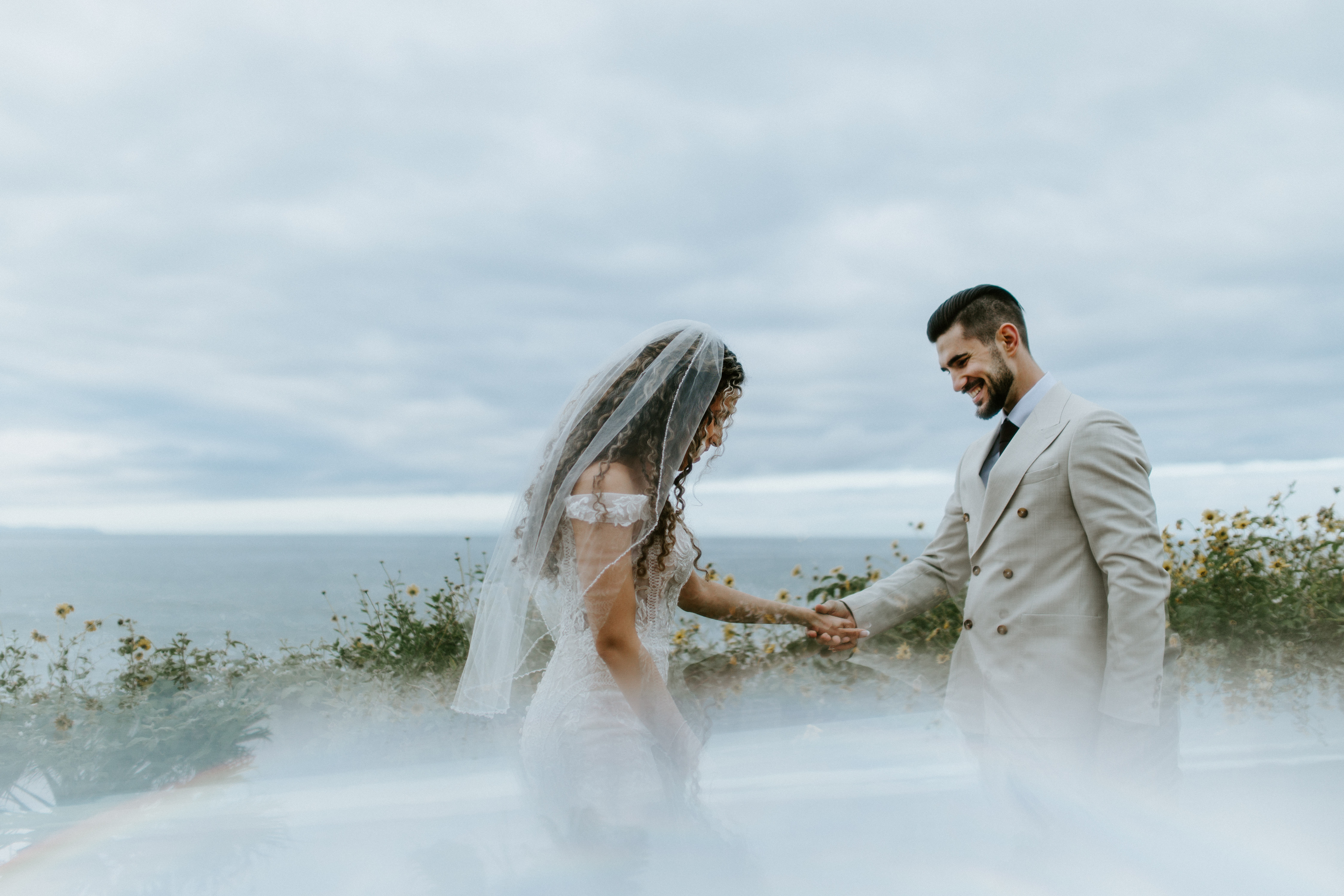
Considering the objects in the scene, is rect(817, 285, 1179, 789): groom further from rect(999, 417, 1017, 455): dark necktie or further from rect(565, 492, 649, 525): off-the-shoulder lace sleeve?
rect(565, 492, 649, 525): off-the-shoulder lace sleeve

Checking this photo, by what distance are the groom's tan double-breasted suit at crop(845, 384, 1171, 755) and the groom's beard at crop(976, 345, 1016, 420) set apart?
12 cm

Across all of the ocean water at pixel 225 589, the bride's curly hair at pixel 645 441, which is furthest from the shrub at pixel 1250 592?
the bride's curly hair at pixel 645 441

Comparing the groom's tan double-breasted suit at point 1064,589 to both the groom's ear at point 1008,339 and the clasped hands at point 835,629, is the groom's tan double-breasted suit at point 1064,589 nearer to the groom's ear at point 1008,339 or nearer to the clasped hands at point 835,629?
the groom's ear at point 1008,339

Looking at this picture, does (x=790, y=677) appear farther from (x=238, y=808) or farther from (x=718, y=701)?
(x=238, y=808)

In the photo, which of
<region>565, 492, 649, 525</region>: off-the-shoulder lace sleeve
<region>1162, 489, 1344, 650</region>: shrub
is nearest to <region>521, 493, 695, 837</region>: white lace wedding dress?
<region>565, 492, 649, 525</region>: off-the-shoulder lace sleeve

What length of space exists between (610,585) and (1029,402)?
1.40 m

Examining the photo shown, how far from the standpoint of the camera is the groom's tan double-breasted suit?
2184mm

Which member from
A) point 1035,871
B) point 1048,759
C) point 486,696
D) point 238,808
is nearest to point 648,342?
point 486,696

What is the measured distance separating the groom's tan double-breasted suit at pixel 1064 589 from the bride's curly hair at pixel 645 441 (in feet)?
2.83

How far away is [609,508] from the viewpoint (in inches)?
80.0

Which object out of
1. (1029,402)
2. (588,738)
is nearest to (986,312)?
(1029,402)

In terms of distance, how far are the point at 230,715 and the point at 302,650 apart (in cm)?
92

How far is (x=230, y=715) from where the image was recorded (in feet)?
10.7

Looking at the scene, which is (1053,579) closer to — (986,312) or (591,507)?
(986,312)
